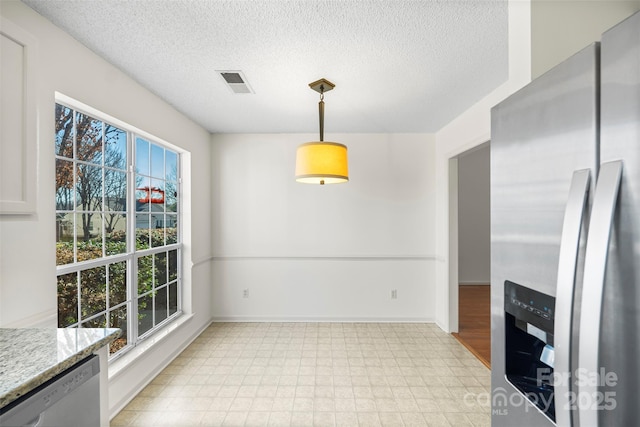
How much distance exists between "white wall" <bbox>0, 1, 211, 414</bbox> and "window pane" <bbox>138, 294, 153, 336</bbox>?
0.23 metres

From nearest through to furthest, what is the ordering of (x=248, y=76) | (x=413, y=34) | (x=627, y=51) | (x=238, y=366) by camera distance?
(x=627, y=51) < (x=413, y=34) < (x=248, y=76) < (x=238, y=366)

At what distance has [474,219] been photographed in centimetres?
677

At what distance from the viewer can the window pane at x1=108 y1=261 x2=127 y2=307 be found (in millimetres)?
2526

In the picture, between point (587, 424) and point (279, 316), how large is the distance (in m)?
4.02

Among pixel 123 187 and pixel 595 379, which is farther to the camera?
pixel 123 187

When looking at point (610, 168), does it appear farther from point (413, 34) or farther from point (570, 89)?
point (413, 34)

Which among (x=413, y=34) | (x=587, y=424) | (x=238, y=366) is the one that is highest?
(x=413, y=34)

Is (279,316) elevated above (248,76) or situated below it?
below

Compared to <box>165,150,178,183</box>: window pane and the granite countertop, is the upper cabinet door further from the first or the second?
<box>165,150,178,183</box>: window pane

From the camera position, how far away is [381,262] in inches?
172

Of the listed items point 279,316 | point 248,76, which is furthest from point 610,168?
point 279,316

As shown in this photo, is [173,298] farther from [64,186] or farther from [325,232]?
[325,232]

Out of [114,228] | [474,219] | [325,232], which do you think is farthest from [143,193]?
[474,219]

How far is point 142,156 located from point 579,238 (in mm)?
3239
